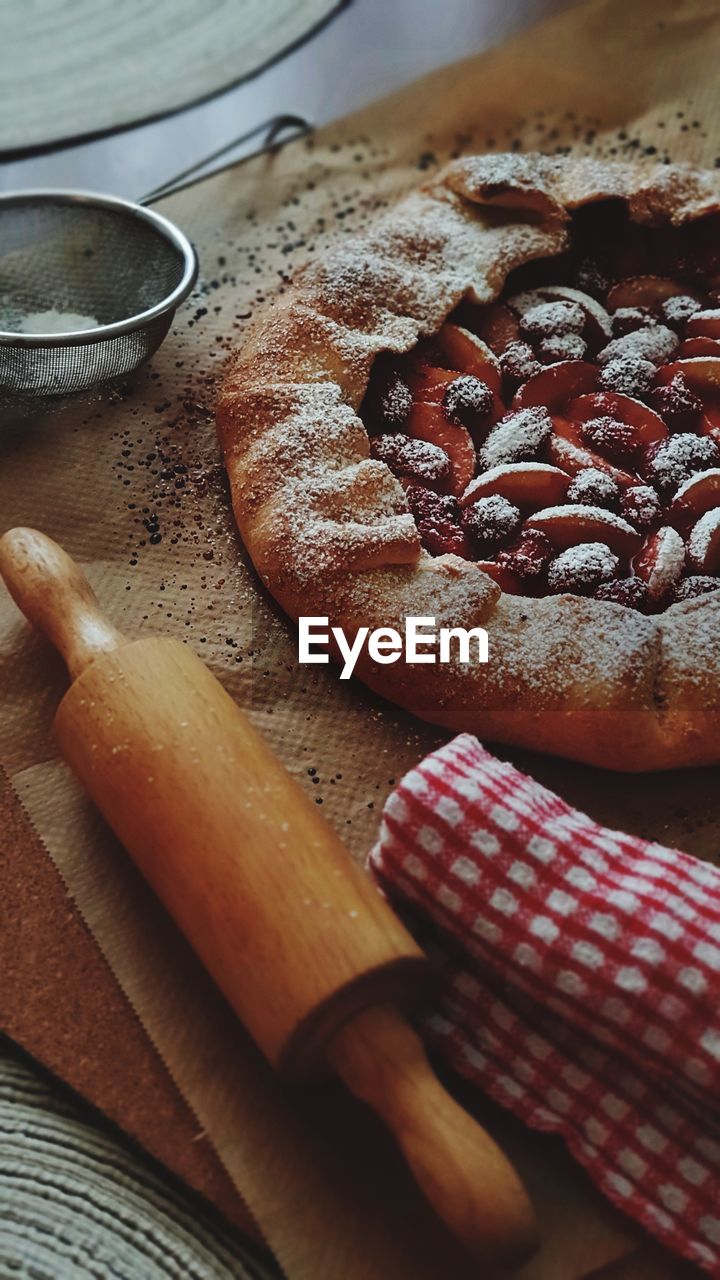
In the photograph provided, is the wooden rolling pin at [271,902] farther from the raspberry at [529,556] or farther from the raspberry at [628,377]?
the raspberry at [628,377]

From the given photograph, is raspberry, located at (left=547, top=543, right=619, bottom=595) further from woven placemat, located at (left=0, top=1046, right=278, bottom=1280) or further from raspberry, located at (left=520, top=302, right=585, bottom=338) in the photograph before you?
woven placemat, located at (left=0, top=1046, right=278, bottom=1280)

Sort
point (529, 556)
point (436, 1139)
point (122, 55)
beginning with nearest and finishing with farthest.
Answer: point (436, 1139) < point (529, 556) < point (122, 55)

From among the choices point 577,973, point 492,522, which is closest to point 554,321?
point 492,522

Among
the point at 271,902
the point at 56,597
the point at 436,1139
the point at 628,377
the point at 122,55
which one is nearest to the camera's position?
the point at 436,1139

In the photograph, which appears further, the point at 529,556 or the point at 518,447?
the point at 518,447

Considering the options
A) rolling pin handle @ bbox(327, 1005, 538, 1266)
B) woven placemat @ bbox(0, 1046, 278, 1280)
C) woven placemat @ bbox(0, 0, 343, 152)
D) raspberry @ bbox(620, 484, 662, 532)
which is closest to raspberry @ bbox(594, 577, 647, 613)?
A: raspberry @ bbox(620, 484, 662, 532)

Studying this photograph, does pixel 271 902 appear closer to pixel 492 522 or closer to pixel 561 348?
pixel 492 522

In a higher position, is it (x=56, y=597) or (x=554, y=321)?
(x=554, y=321)

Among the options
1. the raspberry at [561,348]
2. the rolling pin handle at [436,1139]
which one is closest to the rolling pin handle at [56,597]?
the rolling pin handle at [436,1139]

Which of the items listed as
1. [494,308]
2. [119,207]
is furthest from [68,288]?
[494,308]
